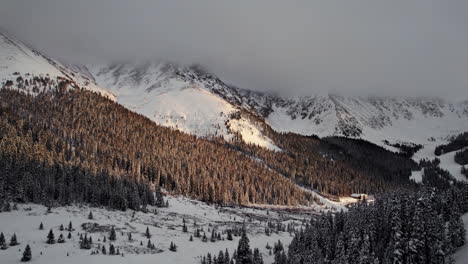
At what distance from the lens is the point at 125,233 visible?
78.1m

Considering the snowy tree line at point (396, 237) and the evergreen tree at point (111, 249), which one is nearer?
the snowy tree line at point (396, 237)

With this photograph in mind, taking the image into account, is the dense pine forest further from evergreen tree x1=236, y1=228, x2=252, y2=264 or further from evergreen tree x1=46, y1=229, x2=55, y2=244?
evergreen tree x1=236, y1=228, x2=252, y2=264

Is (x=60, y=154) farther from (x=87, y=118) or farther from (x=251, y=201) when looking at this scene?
(x=251, y=201)

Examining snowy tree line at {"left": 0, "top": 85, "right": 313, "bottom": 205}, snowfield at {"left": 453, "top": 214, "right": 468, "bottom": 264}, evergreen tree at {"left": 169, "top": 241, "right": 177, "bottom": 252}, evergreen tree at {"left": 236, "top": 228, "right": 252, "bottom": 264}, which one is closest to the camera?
snowfield at {"left": 453, "top": 214, "right": 468, "bottom": 264}

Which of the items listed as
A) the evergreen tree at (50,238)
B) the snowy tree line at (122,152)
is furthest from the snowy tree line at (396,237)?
the snowy tree line at (122,152)

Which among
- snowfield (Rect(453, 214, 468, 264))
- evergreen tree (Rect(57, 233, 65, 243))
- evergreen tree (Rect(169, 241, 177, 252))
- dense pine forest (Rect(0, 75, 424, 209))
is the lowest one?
evergreen tree (Rect(169, 241, 177, 252))

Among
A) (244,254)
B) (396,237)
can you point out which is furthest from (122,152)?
(396,237)

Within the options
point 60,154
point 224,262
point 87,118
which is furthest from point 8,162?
point 87,118

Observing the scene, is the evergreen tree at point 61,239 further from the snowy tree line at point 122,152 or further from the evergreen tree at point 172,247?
the snowy tree line at point 122,152

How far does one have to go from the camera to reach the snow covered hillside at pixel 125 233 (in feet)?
201

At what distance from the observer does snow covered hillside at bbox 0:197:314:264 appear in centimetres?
6122

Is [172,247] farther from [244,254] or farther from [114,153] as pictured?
[114,153]

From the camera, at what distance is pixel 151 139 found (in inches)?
7013

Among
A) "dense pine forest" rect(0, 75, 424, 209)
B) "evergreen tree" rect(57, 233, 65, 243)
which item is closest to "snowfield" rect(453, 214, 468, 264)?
"evergreen tree" rect(57, 233, 65, 243)
